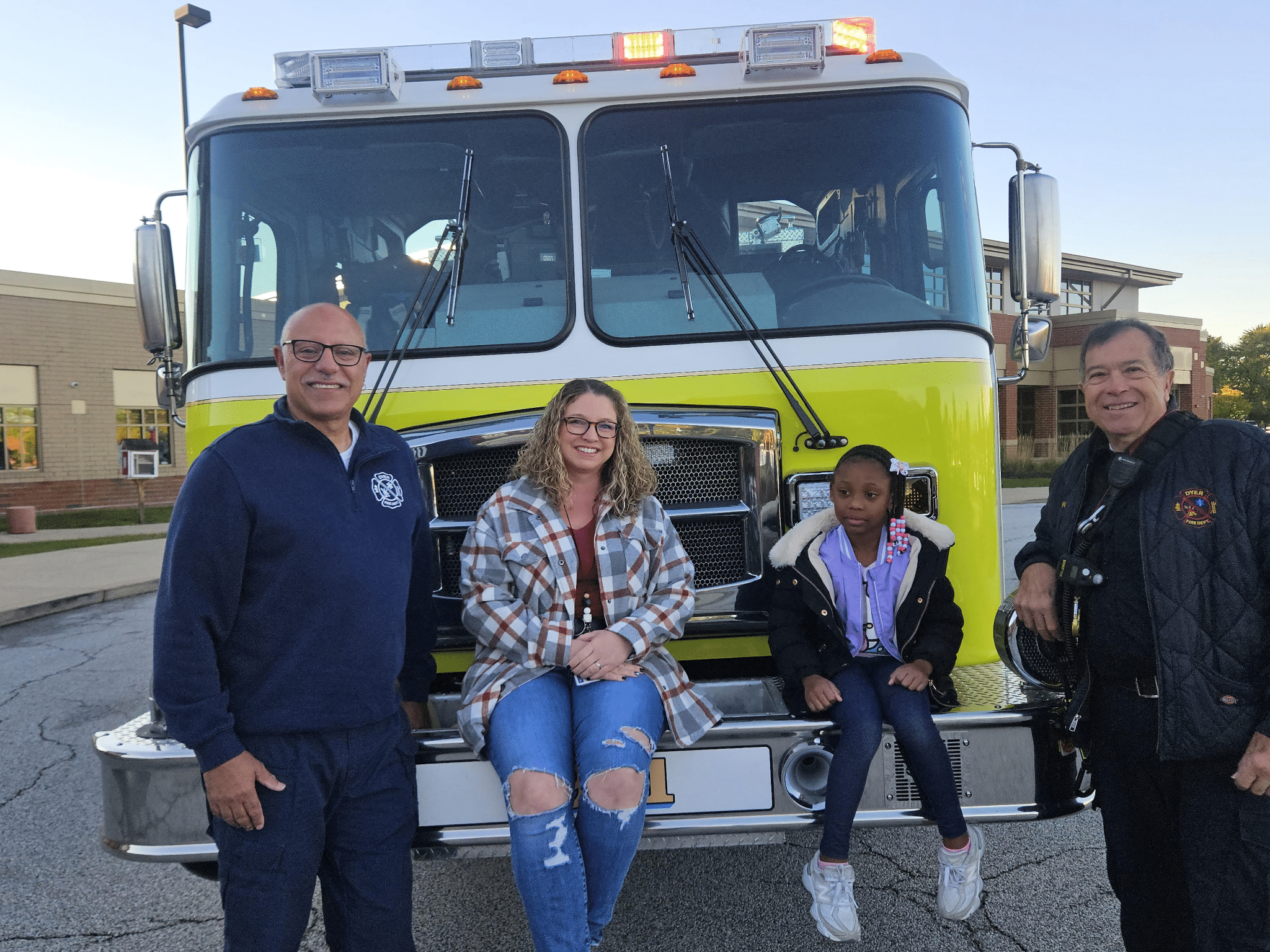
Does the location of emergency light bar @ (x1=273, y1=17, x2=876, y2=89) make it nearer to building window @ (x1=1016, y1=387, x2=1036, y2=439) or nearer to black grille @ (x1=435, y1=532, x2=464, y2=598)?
black grille @ (x1=435, y1=532, x2=464, y2=598)

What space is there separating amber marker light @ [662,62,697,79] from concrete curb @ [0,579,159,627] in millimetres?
6810

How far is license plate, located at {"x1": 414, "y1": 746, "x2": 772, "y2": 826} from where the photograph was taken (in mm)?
2387

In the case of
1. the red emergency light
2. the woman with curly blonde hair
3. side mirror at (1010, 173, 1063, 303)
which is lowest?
the woman with curly blonde hair

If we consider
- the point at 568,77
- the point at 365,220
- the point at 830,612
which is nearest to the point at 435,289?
the point at 365,220

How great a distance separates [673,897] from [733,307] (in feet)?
6.23

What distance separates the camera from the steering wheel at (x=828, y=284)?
3109mm

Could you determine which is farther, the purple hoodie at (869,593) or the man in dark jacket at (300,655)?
the purple hoodie at (869,593)

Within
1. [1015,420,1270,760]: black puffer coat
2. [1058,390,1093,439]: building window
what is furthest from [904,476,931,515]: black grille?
[1058,390,1093,439]: building window

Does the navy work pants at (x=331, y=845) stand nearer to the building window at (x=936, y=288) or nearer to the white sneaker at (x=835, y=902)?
the white sneaker at (x=835, y=902)

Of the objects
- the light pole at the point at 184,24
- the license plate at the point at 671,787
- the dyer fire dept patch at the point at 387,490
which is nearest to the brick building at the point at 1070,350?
the light pole at the point at 184,24

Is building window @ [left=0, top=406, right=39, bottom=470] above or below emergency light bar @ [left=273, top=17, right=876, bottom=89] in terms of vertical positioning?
below

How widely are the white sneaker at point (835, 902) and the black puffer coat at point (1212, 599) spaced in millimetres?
808

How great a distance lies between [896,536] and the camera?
8.77ft

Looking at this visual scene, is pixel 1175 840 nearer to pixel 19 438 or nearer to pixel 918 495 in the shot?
pixel 918 495
